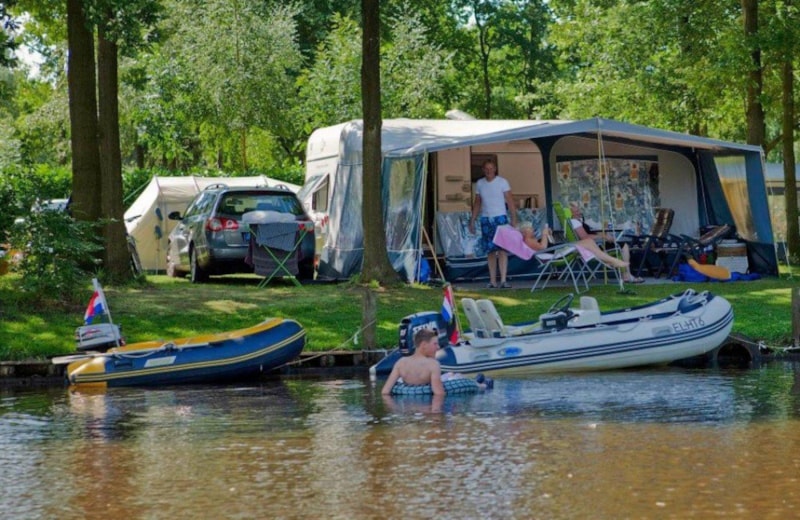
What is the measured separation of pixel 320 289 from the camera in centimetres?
2136

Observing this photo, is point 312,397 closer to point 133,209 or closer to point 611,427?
point 611,427

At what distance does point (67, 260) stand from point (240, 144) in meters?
19.8

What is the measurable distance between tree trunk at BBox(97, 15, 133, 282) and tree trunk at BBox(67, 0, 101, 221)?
275 millimetres

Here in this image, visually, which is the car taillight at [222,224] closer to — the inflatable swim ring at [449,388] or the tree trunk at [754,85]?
the inflatable swim ring at [449,388]

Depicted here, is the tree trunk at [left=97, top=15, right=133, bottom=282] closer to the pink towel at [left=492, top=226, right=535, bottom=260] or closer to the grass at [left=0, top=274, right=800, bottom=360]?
the grass at [left=0, top=274, right=800, bottom=360]

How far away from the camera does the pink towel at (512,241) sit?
21344 mm

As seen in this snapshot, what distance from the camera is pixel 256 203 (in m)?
23.0

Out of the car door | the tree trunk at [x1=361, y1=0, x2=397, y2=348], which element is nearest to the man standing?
the tree trunk at [x1=361, y1=0, x2=397, y2=348]

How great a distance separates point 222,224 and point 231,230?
0.17 meters

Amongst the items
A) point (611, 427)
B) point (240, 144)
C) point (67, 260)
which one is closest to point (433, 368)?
point (611, 427)

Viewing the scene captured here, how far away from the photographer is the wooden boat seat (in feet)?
53.2

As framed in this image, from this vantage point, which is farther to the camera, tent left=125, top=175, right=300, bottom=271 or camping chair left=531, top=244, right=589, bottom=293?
tent left=125, top=175, right=300, bottom=271

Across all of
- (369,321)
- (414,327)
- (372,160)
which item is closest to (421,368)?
(414,327)

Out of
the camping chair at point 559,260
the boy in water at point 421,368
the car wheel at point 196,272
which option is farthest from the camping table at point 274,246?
the boy in water at point 421,368
